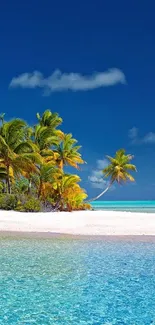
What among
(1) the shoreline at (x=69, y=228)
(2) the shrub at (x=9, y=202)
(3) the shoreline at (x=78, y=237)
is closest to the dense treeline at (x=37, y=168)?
(2) the shrub at (x=9, y=202)

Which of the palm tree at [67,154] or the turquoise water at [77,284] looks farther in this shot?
the palm tree at [67,154]

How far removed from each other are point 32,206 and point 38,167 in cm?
323

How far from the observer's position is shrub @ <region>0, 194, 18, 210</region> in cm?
2848

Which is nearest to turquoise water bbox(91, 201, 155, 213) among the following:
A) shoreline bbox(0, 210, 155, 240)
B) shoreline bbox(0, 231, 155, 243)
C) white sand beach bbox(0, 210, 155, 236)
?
white sand beach bbox(0, 210, 155, 236)

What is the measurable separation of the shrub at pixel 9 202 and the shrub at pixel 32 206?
3.12ft

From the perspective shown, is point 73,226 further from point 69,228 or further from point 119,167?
point 119,167

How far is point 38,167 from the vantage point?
2991 centimetres

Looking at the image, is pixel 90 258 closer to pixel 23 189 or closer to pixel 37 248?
pixel 37 248

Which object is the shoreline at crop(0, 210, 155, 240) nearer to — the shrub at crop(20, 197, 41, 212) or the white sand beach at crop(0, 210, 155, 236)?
the white sand beach at crop(0, 210, 155, 236)

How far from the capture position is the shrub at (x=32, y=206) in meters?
27.8

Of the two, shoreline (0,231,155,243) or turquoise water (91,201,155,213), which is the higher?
turquoise water (91,201,155,213)

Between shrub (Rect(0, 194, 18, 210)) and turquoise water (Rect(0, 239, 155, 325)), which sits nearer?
turquoise water (Rect(0, 239, 155, 325))

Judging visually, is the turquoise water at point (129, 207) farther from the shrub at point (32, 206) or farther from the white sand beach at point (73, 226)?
the white sand beach at point (73, 226)

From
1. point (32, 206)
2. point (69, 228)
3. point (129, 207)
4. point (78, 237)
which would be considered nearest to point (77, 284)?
point (78, 237)
